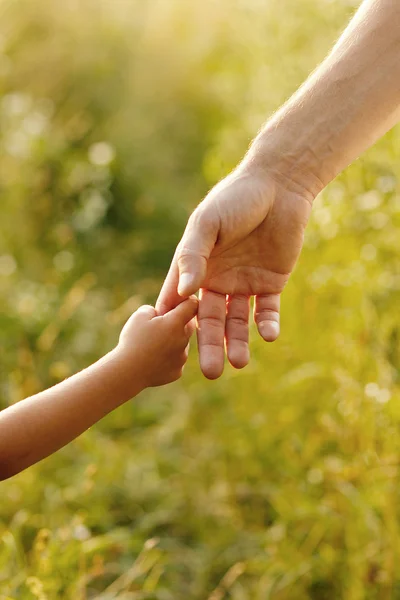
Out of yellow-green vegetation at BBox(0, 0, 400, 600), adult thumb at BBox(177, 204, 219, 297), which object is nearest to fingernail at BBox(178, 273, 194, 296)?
adult thumb at BBox(177, 204, 219, 297)

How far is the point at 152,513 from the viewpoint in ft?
8.37

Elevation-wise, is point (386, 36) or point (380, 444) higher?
point (386, 36)

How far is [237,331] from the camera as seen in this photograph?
1607 mm

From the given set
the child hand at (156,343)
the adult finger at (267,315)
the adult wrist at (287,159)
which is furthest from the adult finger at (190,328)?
the adult wrist at (287,159)

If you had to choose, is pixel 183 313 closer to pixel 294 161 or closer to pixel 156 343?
pixel 156 343

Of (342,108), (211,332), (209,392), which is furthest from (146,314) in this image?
(209,392)

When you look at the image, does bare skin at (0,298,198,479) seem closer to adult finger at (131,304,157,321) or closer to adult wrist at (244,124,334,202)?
adult finger at (131,304,157,321)

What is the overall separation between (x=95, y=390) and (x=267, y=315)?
0.42 metres

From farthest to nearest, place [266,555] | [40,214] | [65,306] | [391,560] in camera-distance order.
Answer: [40,214], [65,306], [266,555], [391,560]

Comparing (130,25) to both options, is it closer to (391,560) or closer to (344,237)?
(344,237)

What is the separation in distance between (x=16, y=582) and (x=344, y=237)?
1.37m

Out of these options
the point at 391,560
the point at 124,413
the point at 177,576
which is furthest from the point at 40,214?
the point at 391,560

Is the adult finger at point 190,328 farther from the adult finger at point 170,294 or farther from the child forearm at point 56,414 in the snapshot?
the child forearm at point 56,414

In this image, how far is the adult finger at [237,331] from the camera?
1.54 metres
